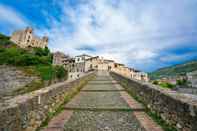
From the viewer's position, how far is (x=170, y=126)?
3463 millimetres

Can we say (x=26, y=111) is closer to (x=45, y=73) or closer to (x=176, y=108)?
(x=176, y=108)

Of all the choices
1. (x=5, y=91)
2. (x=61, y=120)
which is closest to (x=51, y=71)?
(x=5, y=91)

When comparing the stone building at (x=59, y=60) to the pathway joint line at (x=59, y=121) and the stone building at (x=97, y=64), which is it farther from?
the pathway joint line at (x=59, y=121)

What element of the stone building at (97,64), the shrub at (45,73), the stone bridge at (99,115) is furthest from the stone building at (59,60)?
the stone bridge at (99,115)

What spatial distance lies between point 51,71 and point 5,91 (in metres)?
12.7

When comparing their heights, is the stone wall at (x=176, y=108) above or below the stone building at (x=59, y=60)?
below

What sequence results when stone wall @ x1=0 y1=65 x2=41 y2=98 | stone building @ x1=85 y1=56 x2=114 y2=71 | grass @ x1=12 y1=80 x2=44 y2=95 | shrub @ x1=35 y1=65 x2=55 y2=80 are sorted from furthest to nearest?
stone building @ x1=85 y1=56 x2=114 y2=71 < shrub @ x1=35 y1=65 x2=55 y2=80 < stone wall @ x1=0 y1=65 x2=41 y2=98 < grass @ x1=12 y1=80 x2=44 y2=95

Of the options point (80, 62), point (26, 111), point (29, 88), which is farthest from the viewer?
point (80, 62)

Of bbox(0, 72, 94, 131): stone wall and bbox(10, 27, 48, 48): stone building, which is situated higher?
bbox(10, 27, 48, 48): stone building

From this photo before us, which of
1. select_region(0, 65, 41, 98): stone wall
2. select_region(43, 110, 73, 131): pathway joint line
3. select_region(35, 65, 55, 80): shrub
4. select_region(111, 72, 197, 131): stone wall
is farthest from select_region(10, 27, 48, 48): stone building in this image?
select_region(111, 72, 197, 131): stone wall

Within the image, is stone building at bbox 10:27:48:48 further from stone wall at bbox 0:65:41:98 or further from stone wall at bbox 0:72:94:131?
stone wall at bbox 0:72:94:131

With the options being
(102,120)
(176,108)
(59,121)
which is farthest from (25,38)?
(176,108)

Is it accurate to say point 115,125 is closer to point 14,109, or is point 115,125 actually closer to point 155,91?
point 155,91

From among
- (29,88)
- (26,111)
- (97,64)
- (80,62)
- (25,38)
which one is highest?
(25,38)
